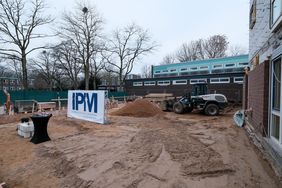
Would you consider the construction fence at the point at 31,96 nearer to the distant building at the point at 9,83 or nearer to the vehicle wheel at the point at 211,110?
the vehicle wheel at the point at 211,110

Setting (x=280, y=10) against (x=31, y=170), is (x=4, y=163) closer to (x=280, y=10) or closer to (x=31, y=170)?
(x=31, y=170)

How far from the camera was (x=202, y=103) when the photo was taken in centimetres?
1750

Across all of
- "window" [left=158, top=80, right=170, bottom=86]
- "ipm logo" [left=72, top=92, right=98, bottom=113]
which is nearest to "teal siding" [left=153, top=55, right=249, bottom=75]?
"window" [left=158, top=80, right=170, bottom=86]

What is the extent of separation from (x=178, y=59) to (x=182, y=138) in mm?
52788

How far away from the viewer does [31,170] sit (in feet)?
18.9

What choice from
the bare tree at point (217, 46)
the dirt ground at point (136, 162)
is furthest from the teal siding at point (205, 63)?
the dirt ground at point (136, 162)

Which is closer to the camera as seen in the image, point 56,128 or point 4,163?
point 4,163

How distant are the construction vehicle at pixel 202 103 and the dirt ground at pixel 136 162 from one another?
329 inches

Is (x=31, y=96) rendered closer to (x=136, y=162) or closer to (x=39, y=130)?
(x=39, y=130)

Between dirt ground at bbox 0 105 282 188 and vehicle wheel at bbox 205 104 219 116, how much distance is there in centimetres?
830

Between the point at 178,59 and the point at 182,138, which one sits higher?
the point at 178,59

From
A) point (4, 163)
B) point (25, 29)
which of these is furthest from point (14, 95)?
point (4, 163)

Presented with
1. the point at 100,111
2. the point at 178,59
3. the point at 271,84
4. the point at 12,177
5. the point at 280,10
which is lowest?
the point at 12,177

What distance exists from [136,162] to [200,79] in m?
27.0
